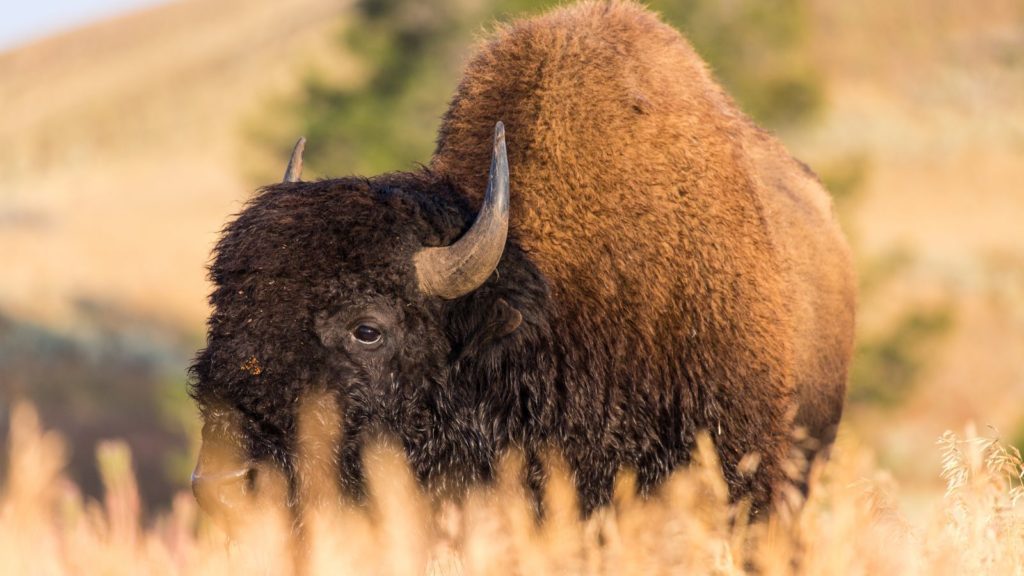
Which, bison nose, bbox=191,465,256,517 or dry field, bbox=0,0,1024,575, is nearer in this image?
dry field, bbox=0,0,1024,575

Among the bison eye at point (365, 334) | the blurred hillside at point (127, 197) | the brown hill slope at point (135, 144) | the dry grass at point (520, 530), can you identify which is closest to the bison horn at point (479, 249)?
the bison eye at point (365, 334)

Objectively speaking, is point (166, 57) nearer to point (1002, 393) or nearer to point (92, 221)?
point (92, 221)

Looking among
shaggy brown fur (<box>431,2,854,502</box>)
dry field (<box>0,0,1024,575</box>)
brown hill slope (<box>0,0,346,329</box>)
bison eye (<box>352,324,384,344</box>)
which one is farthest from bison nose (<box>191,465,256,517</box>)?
brown hill slope (<box>0,0,346,329</box>)

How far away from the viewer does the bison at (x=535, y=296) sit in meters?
4.24

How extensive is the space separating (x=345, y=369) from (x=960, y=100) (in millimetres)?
57907

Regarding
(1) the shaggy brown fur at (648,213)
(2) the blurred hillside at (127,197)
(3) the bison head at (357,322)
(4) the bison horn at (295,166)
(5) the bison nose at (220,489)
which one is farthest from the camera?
(2) the blurred hillside at (127,197)

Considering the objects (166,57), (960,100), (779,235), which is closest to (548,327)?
(779,235)

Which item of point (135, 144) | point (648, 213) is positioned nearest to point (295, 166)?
point (648, 213)

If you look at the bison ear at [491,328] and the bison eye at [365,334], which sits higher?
the bison eye at [365,334]

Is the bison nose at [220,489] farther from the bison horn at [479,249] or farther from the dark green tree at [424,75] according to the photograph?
the dark green tree at [424,75]

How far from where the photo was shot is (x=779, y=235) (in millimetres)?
5391

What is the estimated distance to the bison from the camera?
4.24m

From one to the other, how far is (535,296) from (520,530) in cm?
143

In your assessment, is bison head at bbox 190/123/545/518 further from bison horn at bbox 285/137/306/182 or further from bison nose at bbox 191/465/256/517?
bison horn at bbox 285/137/306/182
